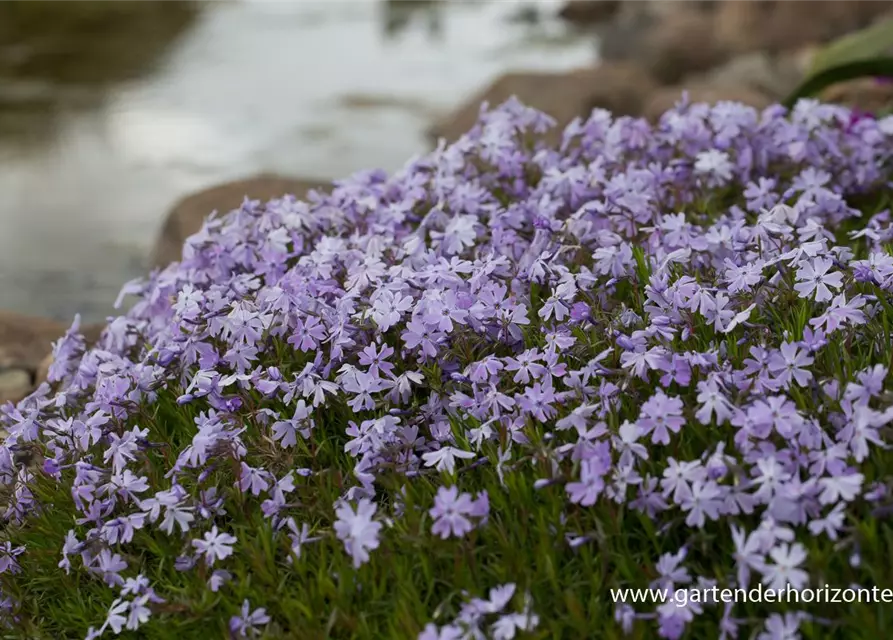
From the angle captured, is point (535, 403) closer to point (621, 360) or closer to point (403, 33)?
point (621, 360)

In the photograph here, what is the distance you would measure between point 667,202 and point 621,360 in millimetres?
1590

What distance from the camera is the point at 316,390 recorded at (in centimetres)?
268

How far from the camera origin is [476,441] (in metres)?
2.60

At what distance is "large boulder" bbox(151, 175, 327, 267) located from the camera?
5.54 m

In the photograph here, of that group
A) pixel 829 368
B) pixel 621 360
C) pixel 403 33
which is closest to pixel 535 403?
pixel 621 360

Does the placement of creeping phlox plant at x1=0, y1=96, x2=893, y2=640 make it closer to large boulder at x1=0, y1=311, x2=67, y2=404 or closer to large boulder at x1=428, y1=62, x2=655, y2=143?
large boulder at x1=0, y1=311, x2=67, y2=404

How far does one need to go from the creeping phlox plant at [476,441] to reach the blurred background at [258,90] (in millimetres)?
1699

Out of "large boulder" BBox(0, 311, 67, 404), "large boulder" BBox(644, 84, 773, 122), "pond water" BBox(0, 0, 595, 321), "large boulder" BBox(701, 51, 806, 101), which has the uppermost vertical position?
"large boulder" BBox(644, 84, 773, 122)

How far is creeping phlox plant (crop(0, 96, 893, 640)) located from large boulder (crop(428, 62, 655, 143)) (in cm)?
375

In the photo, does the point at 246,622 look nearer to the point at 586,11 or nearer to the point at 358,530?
the point at 358,530

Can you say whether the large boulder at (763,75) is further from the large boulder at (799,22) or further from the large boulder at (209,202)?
the large boulder at (209,202)

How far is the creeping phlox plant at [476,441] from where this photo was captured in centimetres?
220

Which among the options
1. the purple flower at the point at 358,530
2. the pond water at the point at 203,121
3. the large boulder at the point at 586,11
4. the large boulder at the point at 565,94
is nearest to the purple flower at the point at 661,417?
the purple flower at the point at 358,530

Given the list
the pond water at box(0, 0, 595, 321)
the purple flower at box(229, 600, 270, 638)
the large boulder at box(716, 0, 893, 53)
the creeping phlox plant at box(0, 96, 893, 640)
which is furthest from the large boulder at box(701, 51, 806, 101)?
the purple flower at box(229, 600, 270, 638)
